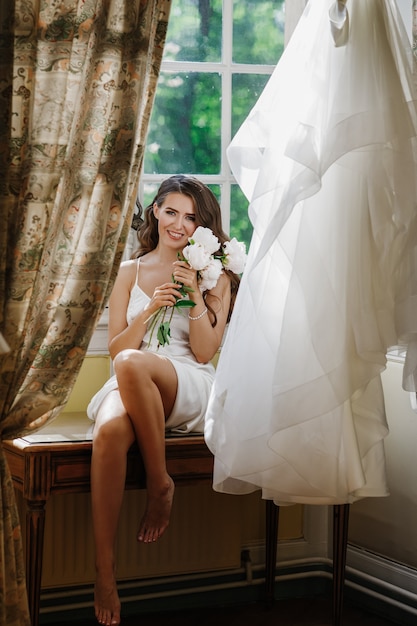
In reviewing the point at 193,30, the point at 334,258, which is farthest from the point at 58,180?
the point at 193,30

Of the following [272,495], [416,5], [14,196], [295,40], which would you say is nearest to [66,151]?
[14,196]

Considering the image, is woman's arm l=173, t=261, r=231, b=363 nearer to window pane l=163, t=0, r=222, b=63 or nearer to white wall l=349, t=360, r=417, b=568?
white wall l=349, t=360, r=417, b=568

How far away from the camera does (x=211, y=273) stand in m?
2.82

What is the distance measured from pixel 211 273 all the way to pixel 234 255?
0.36ft

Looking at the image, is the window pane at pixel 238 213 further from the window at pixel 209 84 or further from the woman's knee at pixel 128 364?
the woman's knee at pixel 128 364

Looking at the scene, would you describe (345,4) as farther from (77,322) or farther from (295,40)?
(77,322)

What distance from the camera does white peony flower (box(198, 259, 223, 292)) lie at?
111 inches

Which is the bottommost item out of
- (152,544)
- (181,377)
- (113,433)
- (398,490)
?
(152,544)

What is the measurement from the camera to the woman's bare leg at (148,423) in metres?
2.55

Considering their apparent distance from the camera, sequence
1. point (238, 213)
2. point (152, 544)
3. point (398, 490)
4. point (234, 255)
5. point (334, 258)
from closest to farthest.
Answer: point (334, 258) < point (234, 255) < point (398, 490) < point (152, 544) < point (238, 213)

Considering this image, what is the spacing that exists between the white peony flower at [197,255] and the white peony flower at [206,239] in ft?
0.04

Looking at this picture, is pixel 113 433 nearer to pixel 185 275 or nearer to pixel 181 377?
pixel 181 377

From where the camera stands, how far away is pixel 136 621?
303cm

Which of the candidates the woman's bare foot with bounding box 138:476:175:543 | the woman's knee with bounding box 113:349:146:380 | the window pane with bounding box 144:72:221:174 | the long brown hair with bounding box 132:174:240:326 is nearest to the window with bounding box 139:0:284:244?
the window pane with bounding box 144:72:221:174
